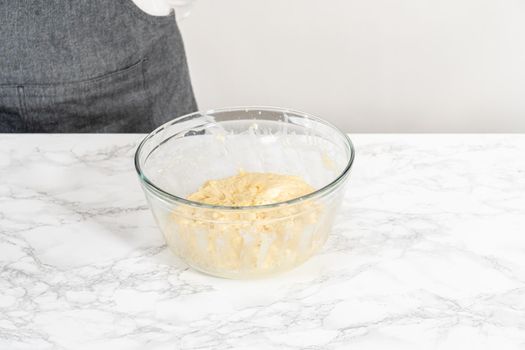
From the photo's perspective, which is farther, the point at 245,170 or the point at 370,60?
the point at 370,60

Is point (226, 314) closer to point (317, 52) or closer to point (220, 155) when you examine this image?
point (220, 155)

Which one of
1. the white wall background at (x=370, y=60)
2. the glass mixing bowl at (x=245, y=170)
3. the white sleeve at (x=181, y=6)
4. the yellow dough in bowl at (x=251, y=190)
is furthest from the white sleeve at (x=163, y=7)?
the white wall background at (x=370, y=60)

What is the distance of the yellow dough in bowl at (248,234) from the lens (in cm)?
71

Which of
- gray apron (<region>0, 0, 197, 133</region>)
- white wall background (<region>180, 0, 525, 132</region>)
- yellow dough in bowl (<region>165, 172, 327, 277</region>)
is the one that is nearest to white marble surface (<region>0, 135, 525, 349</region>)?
yellow dough in bowl (<region>165, 172, 327, 277</region>)

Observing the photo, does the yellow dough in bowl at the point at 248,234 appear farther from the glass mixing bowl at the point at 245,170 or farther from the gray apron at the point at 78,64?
the gray apron at the point at 78,64

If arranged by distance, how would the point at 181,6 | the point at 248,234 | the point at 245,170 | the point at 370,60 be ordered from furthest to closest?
1. the point at 370,60
2. the point at 181,6
3. the point at 245,170
4. the point at 248,234

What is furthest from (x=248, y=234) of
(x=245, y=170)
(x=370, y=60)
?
(x=370, y=60)

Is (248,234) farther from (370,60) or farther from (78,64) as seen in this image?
(370,60)

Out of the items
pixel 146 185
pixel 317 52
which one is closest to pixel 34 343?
pixel 146 185

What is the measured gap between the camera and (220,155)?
910mm

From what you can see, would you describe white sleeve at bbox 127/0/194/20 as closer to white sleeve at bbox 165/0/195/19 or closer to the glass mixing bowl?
white sleeve at bbox 165/0/195/19

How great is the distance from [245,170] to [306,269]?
175mm

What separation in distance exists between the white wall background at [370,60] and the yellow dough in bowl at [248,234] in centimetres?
95

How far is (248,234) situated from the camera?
720 millimetres
